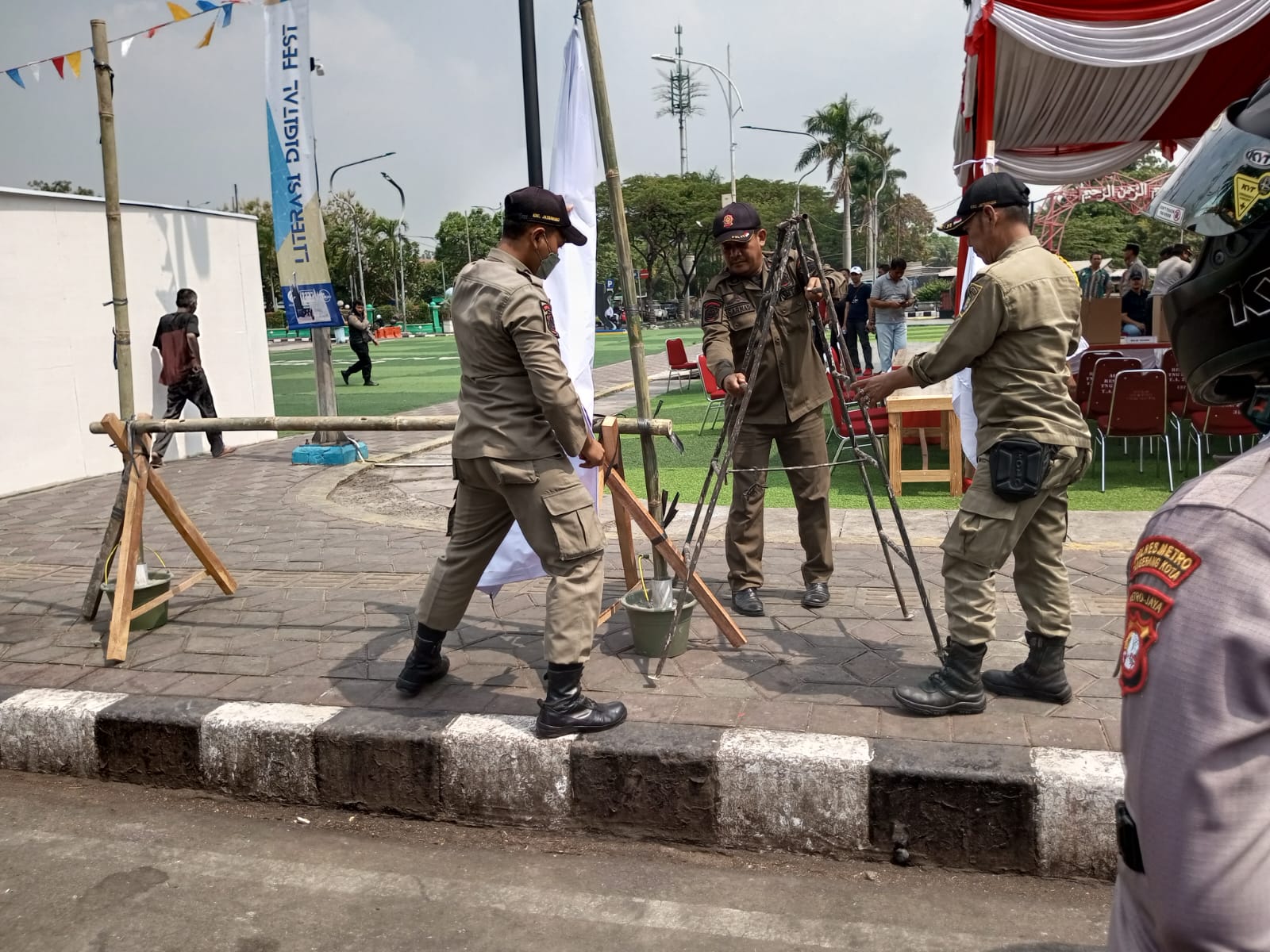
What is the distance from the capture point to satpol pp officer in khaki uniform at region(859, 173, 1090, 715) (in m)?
3.54

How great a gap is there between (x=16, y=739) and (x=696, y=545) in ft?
9.28

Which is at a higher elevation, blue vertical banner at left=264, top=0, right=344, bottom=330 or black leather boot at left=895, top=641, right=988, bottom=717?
blue vertical banner at left=264, top=0, right=344, bottom=330

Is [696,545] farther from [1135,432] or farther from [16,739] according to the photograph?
[1135,432]

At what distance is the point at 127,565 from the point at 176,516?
428mm

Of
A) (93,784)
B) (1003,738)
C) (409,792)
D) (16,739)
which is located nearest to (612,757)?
(409,792)

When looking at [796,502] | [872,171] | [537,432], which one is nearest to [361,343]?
[796,502]

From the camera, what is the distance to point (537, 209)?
370 cm

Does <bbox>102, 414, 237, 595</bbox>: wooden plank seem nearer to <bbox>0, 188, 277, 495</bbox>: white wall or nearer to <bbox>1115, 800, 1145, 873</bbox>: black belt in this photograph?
<bbox>1115, 800, 1145, 873</bbox>: black belt

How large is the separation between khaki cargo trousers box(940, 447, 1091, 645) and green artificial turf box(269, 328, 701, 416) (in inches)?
468

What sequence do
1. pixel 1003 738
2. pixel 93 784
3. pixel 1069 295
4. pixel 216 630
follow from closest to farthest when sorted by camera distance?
1. pixel 1003 738
2. pixel 1069 295
3. pixel 93 784
4. pixel 216 630

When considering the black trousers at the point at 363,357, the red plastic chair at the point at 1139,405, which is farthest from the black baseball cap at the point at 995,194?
the black trousers at the point at 363,357

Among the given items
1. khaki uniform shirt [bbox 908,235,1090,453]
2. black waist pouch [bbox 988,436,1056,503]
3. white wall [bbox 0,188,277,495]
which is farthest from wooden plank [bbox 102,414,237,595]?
white wall [bbox 0,188,277,495]

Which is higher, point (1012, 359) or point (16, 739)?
point (1012, 359)

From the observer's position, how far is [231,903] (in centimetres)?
306
